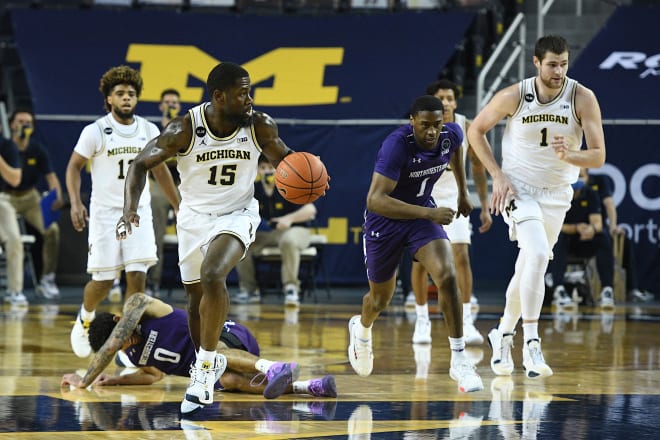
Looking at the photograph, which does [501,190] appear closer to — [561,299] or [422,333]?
[422,333]

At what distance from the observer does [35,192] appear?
1562 centimetres

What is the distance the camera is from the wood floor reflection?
611 centimetres

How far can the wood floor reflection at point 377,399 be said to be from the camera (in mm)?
6105

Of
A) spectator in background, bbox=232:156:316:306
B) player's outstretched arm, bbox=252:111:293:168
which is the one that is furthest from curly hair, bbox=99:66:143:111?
spectator in background, bbox=232:156:316:306

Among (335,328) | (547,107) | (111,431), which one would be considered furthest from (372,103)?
(111,431)

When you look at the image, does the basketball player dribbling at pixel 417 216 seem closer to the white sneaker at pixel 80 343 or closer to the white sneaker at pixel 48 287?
the white sneaker at pixel 80 343

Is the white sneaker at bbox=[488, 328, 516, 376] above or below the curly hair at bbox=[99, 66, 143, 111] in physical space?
below

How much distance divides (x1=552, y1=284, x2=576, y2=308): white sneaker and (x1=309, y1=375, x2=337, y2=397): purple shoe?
336 inches

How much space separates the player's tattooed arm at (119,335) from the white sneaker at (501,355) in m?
2.50

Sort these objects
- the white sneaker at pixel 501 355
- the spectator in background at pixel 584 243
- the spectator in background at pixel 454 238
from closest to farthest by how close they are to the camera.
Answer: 1. the white sneaker at pixel 501 355
2. the spectator in background at pixel 454 238
3. the spectator in background at pixel 584 243

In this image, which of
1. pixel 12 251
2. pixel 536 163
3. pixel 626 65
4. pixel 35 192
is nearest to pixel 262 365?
pixel 536 163

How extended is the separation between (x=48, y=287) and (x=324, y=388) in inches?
368

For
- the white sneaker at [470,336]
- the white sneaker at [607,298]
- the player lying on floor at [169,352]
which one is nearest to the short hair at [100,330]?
the player lying on floor at [169,352]

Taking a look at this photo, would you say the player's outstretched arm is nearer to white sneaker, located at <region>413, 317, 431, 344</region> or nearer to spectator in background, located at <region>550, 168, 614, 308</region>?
white sneaker, located at <region>413, 317, 431, 344</region>
